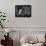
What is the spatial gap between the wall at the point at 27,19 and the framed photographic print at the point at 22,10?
0.08 meters

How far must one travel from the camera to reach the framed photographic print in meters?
3.29

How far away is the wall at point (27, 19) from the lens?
3.28 metres

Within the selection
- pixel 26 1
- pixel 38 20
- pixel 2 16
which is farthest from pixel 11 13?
pixel 38 20

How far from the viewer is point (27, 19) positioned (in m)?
3.30

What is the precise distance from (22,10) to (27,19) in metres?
0.24

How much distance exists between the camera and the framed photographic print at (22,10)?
3287 millimetres

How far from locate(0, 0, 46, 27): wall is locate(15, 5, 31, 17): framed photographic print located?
0.08 metres

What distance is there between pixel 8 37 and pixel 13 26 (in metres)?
0.32

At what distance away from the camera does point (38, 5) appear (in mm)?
3287

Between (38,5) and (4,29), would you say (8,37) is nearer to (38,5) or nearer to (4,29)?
(4,29)

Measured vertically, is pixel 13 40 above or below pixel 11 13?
below

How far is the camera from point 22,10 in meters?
3.30

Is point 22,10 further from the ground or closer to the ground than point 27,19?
further from the ground

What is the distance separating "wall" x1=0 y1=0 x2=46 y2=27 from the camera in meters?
3.28
